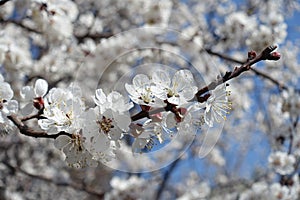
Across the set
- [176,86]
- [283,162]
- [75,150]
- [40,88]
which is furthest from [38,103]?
[283,162]

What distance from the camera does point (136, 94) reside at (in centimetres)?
105

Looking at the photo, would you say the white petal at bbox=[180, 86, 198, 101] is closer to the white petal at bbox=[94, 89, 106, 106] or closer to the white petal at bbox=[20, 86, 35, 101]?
the white petal at bbox=[94, 89, 106, 106]

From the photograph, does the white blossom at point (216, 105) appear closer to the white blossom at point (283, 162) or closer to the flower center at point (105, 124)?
the flower center at point (105, 124)

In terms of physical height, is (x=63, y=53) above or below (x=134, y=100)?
above

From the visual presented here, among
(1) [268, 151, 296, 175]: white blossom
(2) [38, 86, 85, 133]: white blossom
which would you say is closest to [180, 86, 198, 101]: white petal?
(2) [38, 86, 85, 133]: white blossom

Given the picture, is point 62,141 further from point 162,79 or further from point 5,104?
point 162,79

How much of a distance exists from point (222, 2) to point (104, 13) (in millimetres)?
1805

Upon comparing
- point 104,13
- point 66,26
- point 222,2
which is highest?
point 222,2

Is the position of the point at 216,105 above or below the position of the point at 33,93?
below

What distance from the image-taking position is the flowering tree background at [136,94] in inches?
41.4

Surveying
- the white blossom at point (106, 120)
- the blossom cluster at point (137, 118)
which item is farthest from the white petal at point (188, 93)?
the white blossom at point (106, 120)

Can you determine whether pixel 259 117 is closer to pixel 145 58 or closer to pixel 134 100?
pixel 145 58

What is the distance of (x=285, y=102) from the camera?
3227 millimetres

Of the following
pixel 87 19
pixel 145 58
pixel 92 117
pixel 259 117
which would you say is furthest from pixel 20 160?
pixel 92 117
